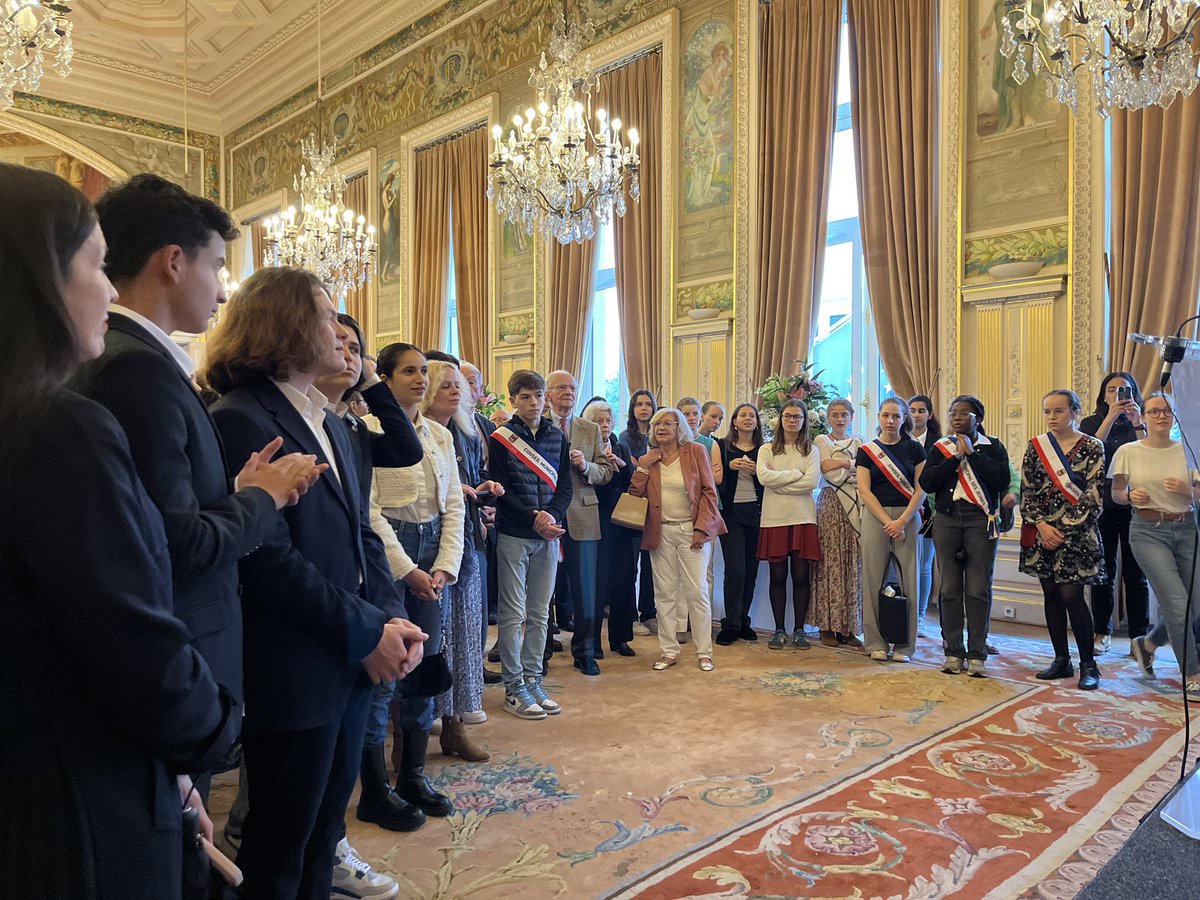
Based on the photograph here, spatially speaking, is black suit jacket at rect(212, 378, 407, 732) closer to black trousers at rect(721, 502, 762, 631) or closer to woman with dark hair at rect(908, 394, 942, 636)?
black trousers at rect(721, 502, 762, 631)

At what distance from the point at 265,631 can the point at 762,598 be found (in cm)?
439

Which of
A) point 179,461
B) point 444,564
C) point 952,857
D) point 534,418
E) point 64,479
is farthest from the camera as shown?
point 534,418

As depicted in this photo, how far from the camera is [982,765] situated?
124 inches

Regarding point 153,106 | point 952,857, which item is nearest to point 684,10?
point 952,857

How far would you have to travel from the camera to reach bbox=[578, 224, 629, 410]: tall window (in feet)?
29.0

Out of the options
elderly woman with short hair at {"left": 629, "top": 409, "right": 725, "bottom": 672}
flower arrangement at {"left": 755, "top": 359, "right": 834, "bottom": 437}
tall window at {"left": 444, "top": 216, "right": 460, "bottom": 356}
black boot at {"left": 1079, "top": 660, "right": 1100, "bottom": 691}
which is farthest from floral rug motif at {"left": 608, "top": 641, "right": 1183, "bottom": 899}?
tall window at {"left": 444, "top": 216, "right": 460, "bottom": 356}

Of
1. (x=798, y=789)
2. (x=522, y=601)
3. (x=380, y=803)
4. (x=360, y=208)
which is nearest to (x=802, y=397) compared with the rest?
(x=522, y=601)

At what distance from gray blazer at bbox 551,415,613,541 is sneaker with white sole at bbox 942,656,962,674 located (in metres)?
2.00

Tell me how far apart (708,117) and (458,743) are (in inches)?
244

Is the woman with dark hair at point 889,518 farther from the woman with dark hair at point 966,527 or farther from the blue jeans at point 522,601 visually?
the blue jeans at point 522,601

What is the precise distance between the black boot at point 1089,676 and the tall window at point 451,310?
317 inches

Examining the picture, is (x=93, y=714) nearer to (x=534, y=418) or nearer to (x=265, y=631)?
(x=265, y=631)

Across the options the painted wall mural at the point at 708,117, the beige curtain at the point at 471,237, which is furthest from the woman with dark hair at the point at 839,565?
the beige curtain at the point at 471,237

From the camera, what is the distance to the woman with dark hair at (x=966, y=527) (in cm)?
444
